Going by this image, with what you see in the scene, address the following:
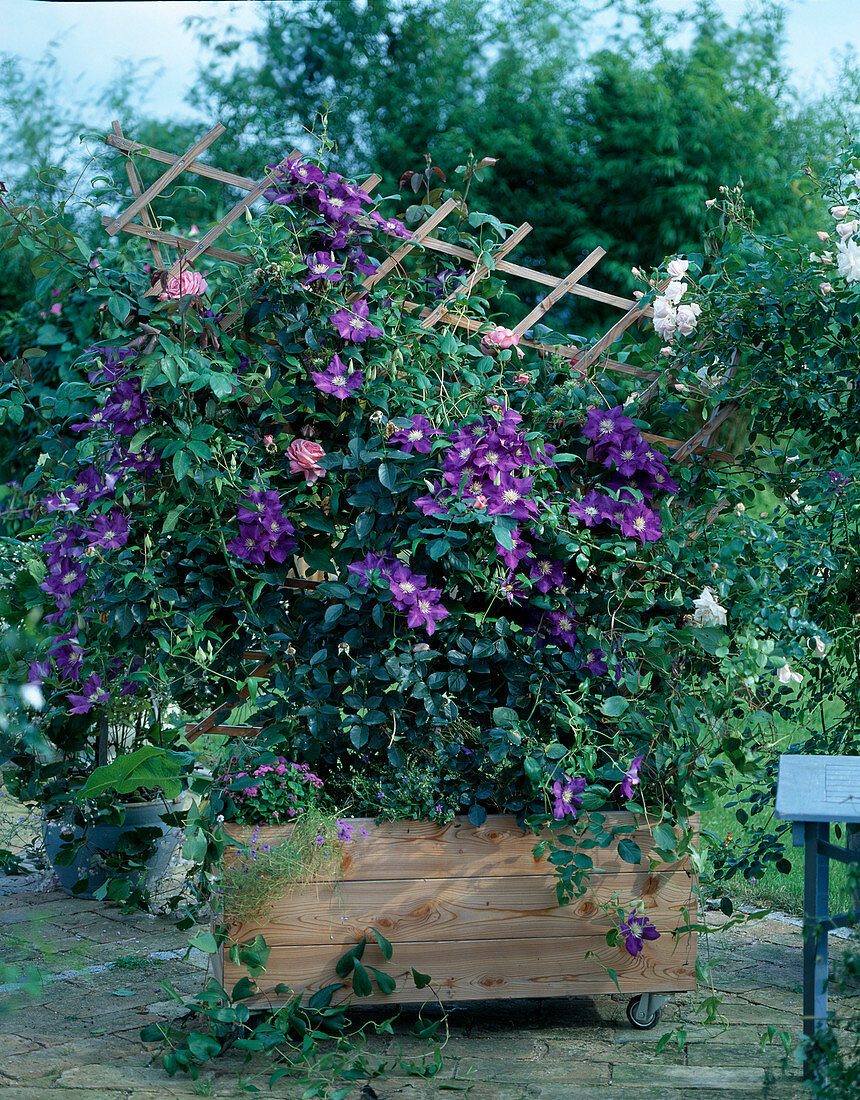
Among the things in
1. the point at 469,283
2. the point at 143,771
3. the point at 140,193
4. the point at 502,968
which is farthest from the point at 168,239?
the point at 502,968

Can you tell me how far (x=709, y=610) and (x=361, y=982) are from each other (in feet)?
3.53

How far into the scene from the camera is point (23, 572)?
305 cm

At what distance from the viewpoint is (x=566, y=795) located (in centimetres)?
222

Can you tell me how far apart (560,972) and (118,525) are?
1.39 m

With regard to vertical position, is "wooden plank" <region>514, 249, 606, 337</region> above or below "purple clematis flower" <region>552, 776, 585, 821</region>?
above

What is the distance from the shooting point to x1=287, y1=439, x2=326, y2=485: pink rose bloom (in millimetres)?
2277

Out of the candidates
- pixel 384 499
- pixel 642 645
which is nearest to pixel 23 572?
pixel 384 499

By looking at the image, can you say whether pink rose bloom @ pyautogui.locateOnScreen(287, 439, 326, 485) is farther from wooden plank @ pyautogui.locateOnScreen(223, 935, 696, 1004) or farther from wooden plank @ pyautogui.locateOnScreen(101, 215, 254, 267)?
wooden plank @ pyautogui.locateOnScreen(223, 935, 696, 1004)

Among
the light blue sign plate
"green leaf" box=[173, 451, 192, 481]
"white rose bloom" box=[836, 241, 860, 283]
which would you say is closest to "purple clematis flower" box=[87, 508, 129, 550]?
"green leaf" box=[173, 451, 192, 481]

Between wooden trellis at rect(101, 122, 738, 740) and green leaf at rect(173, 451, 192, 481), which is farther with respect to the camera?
wooden trellis at rect(101, 122, 738, 740)

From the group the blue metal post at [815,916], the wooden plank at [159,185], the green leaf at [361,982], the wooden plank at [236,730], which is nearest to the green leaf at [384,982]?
the green leaf at [361,982]

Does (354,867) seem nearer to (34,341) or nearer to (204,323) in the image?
(204,323)

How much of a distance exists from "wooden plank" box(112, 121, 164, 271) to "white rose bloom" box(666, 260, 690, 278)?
3.80 ft

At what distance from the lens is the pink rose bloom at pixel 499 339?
2.44 meters
